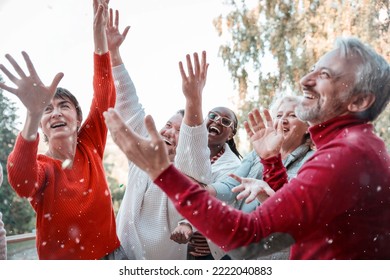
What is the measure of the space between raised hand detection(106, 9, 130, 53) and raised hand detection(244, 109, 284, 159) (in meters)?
0.42

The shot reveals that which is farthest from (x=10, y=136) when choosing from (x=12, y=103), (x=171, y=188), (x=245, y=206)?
(x=171, y=188)

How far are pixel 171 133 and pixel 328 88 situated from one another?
1.60ft

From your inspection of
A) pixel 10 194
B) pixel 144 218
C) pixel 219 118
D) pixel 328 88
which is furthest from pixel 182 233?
pixel 10 194

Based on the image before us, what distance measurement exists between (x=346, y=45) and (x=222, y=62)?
5.81ft

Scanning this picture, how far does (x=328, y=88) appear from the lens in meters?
0.78

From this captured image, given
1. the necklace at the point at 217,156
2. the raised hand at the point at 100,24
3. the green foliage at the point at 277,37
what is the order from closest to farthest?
the raised hand at the point at 100,24 < the necklace at the point at 217,156 < the green foliage at the point at 277,37

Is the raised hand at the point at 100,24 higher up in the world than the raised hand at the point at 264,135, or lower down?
higher up

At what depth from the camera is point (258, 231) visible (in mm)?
639

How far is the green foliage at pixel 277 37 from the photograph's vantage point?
2.25m

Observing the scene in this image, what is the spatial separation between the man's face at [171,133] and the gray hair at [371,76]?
494 mm

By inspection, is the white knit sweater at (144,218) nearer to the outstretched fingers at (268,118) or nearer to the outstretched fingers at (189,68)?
the outstretched fingers at (189,68)

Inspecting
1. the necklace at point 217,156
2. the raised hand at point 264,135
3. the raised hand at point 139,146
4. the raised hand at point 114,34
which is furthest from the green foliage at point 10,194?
the raised hand at point 139,146

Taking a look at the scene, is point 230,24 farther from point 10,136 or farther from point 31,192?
point 31,192
